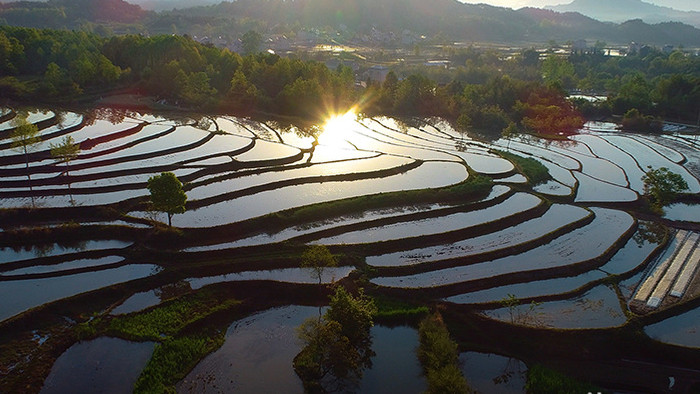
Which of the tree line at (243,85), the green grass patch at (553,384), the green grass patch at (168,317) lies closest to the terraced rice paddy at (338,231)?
the green grass patch at (168,317)

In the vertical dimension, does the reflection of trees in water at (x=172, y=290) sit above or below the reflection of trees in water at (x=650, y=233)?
above

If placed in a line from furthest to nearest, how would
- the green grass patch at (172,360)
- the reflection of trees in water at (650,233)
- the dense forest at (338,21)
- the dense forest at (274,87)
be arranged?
the dense forest at (338,21) → the dense forest at (274,87) → the reflection of trees in water at (650,233) → the green grass patch at (172,360)

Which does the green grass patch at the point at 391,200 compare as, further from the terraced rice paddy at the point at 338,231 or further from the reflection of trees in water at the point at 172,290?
the reflection of trees in water at the point at 172,290

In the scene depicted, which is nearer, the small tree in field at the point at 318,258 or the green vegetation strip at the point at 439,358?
the green vegetation strip at the point at 439,358

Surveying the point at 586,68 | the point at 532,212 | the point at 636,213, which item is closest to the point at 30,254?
the point at 532,212

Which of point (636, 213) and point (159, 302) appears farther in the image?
point (636, 213)

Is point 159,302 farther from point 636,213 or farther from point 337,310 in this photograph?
point 636,213

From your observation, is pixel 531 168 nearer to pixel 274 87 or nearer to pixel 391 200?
pixel 391 200
